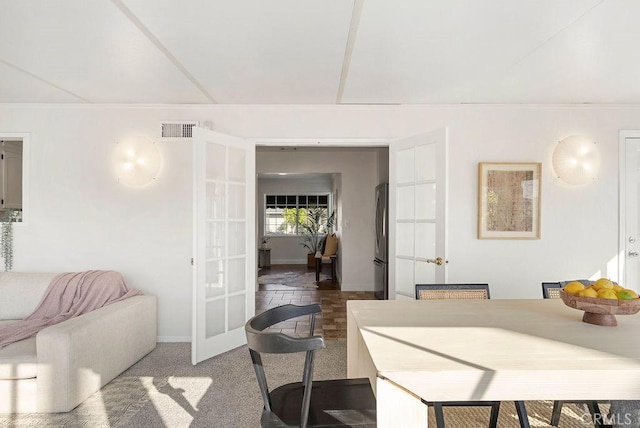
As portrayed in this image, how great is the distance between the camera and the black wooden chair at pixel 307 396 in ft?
4.25

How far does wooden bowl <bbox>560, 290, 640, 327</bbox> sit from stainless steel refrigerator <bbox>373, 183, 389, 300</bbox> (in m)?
3.42

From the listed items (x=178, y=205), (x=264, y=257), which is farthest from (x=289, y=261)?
(x=178, y=205)

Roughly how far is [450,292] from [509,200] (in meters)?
1.97

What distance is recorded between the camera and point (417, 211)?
356 cm

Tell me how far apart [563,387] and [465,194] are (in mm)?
2951

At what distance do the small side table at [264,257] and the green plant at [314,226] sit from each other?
1.07m

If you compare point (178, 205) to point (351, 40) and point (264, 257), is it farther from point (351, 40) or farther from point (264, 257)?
point (264, 257)

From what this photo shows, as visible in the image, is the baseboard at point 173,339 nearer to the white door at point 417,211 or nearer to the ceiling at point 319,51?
the white door at point 417,211

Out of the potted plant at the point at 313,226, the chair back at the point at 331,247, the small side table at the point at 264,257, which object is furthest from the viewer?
the potted plant at the point at 313,226

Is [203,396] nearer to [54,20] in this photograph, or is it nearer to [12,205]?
[54,20]

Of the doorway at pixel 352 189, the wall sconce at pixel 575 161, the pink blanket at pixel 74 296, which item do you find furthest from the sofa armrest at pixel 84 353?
the wall sconce at pixel 575 161

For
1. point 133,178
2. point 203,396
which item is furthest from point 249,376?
point 133,178

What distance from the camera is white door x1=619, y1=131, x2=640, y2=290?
3.88 metres

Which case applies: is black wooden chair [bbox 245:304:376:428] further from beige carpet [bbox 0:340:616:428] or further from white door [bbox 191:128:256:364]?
white door [bbox 191:128:256:364]
